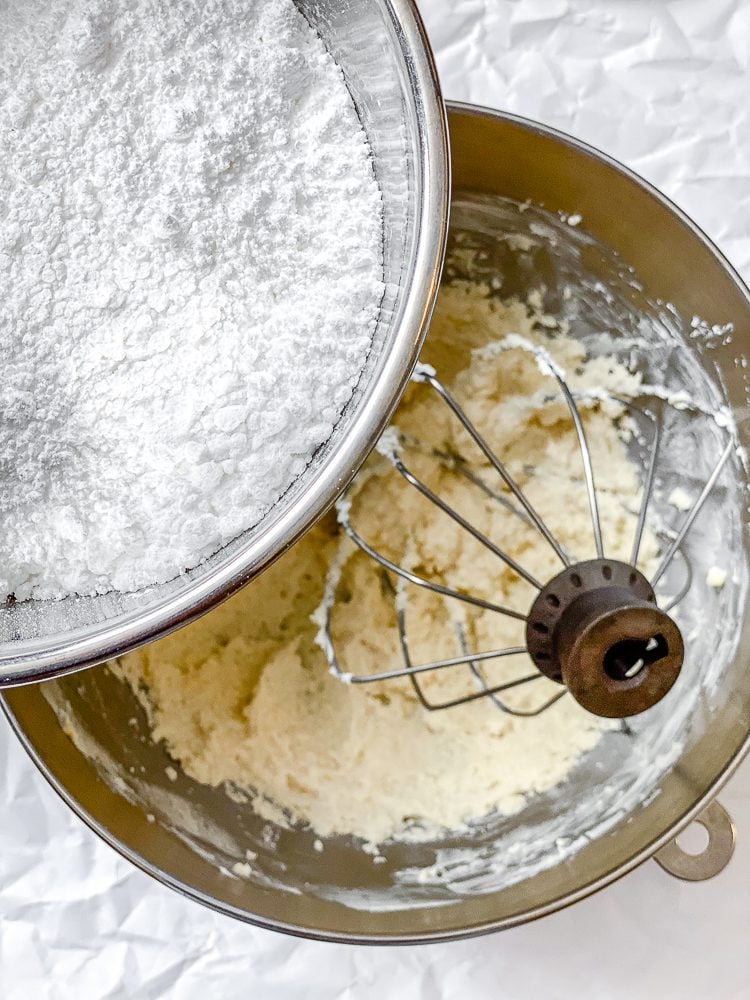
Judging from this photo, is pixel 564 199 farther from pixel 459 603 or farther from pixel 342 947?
pixel 342 947

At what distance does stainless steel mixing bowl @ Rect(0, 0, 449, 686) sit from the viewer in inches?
19.2

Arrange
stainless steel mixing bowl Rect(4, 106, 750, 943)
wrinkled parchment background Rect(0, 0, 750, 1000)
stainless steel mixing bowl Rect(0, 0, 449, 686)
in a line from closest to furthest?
1. stainless steel mixing bowl Rect(0, 0, 449, 686)
2. stainless steel mixing bowl Rect(4, 106, 750, 943)
3. wrinkled parchment background Rect(0, 0, 750, 1000)

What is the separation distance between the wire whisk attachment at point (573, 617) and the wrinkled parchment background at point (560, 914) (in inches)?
7.9

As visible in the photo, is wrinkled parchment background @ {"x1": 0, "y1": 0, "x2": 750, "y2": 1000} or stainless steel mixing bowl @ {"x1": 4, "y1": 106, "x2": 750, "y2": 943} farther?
wrinkled parchment background @ {"x1": 0, "y1": 0, "x2": 750, "y2": 1000}

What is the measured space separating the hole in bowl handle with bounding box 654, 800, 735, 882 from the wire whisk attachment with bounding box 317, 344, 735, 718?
5.6 inches

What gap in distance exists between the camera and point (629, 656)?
570 mm

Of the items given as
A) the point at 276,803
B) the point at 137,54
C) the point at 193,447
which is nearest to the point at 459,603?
the point at 276,803

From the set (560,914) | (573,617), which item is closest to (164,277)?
(573,617)

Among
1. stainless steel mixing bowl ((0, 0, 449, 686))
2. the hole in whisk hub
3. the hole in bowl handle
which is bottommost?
the hole in bowl handle

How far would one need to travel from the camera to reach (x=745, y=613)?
2.26ft

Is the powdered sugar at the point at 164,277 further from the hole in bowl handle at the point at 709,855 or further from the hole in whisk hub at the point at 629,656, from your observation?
the hole in bowl handle at the point at 709,855

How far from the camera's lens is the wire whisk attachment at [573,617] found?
54 centimetres

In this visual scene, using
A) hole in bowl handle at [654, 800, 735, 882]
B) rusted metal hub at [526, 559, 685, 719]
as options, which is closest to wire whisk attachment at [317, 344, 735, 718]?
rusted metal hub at [526, 559, 685, 719]

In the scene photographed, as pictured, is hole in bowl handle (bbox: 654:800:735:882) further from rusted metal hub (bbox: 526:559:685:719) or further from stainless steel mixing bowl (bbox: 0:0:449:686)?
stainless steel mixing bowl (bbox: 0:0:449:686)
